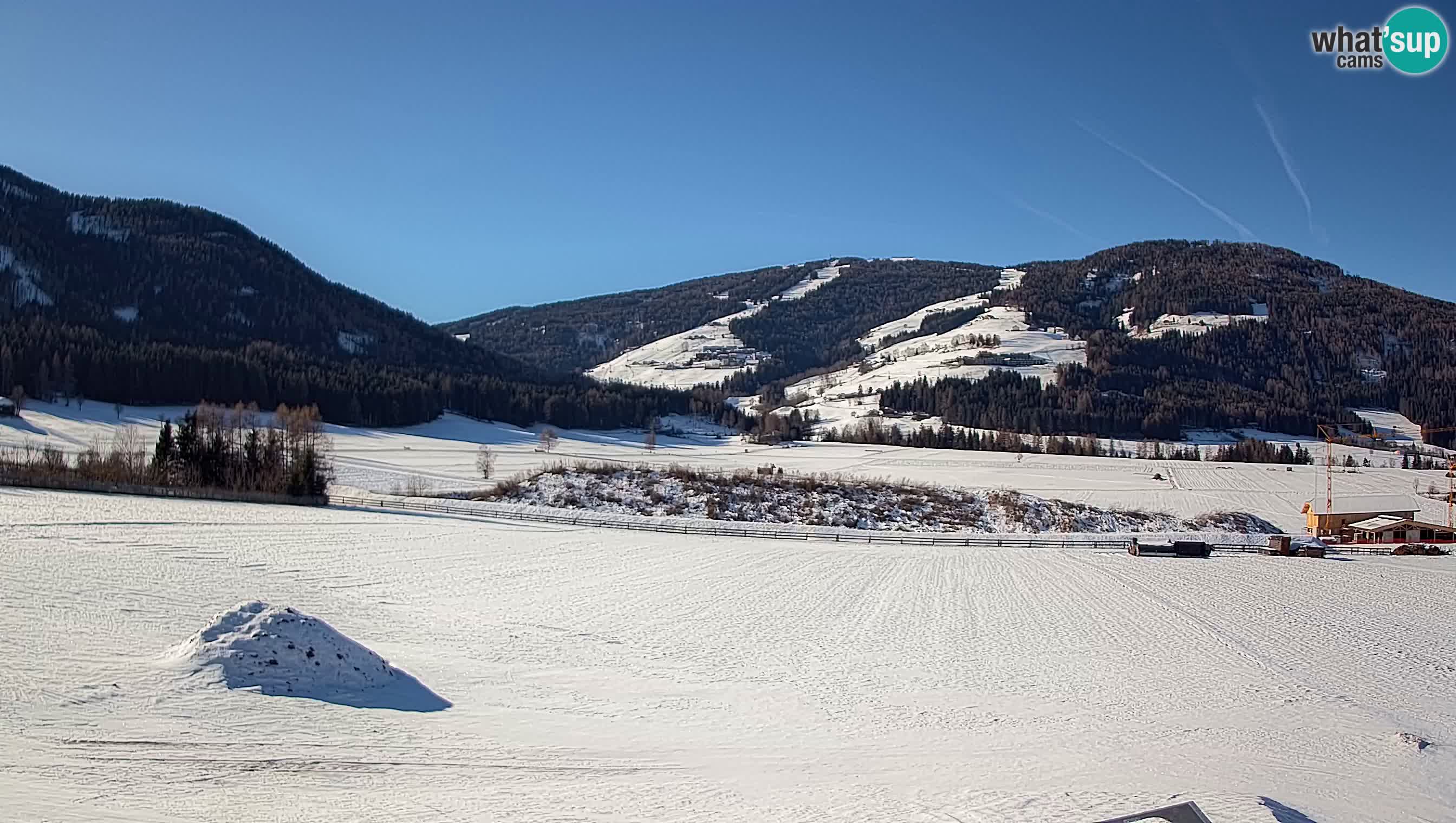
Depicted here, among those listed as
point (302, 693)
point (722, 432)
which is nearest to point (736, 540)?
point (302, 693)

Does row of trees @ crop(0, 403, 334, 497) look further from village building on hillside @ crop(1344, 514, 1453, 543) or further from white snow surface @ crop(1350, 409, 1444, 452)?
white snow surface @ crop(1350, 409, 1444, 452)

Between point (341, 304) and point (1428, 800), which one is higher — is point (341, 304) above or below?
above

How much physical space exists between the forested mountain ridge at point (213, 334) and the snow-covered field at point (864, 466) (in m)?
6.16

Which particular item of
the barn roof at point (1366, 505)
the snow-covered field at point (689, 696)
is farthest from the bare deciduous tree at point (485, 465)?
the barn roof at point (1366, 505)

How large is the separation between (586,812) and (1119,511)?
5952 cm

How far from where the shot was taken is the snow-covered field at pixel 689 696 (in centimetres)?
934

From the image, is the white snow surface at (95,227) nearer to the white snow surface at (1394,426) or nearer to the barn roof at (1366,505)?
the barn roof at (1366,505)

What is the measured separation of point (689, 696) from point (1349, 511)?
6694cm

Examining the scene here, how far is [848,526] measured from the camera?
53.9m

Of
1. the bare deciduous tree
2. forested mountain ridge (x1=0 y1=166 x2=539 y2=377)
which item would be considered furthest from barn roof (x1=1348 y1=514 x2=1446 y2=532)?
forested mountain ridge (x1=0 y1=166 x2=539 y2=377)

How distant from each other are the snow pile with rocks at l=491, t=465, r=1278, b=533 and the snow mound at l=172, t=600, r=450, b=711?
39913 millimetres

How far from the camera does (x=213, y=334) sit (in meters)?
143

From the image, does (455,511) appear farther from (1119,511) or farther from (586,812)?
(1119,511)

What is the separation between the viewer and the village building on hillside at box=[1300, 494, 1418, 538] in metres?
60.5
